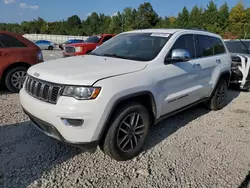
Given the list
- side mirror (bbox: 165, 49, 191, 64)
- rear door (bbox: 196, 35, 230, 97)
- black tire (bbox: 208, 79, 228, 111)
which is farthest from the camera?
black tire (bbox: 208, 79, 228, 111)

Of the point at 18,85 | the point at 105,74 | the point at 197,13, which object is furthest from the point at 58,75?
the point at 197,13

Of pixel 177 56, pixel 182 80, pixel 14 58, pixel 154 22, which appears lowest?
pixel 182 80

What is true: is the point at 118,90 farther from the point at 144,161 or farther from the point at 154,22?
the point at 154,22

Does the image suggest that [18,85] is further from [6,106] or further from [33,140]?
[33,140]

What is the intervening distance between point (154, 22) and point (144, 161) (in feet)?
233

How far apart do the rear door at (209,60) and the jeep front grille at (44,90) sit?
259 cm

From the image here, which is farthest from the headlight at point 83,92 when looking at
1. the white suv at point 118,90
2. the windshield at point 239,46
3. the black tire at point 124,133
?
the windshield at point 239,46

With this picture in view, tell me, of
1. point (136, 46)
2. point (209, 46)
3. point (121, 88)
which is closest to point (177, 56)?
point (136, 46)

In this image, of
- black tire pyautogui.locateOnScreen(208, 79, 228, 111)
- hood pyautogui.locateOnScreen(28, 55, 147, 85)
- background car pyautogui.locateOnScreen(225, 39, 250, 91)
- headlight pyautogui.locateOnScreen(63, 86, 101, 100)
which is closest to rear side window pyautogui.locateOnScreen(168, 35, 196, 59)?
hood pyautogui.locateOnScreen(28, 55, 147, 85)

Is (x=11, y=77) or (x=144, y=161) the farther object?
(x=11, y=77)

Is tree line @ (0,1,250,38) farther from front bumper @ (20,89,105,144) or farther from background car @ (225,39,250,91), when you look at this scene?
front bumper @ (20,89,105,144)

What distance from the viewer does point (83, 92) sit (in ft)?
8.55

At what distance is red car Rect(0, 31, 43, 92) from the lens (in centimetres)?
571

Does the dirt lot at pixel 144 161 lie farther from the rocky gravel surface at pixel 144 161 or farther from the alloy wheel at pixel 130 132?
the alloy wheel at pixel 130 132
